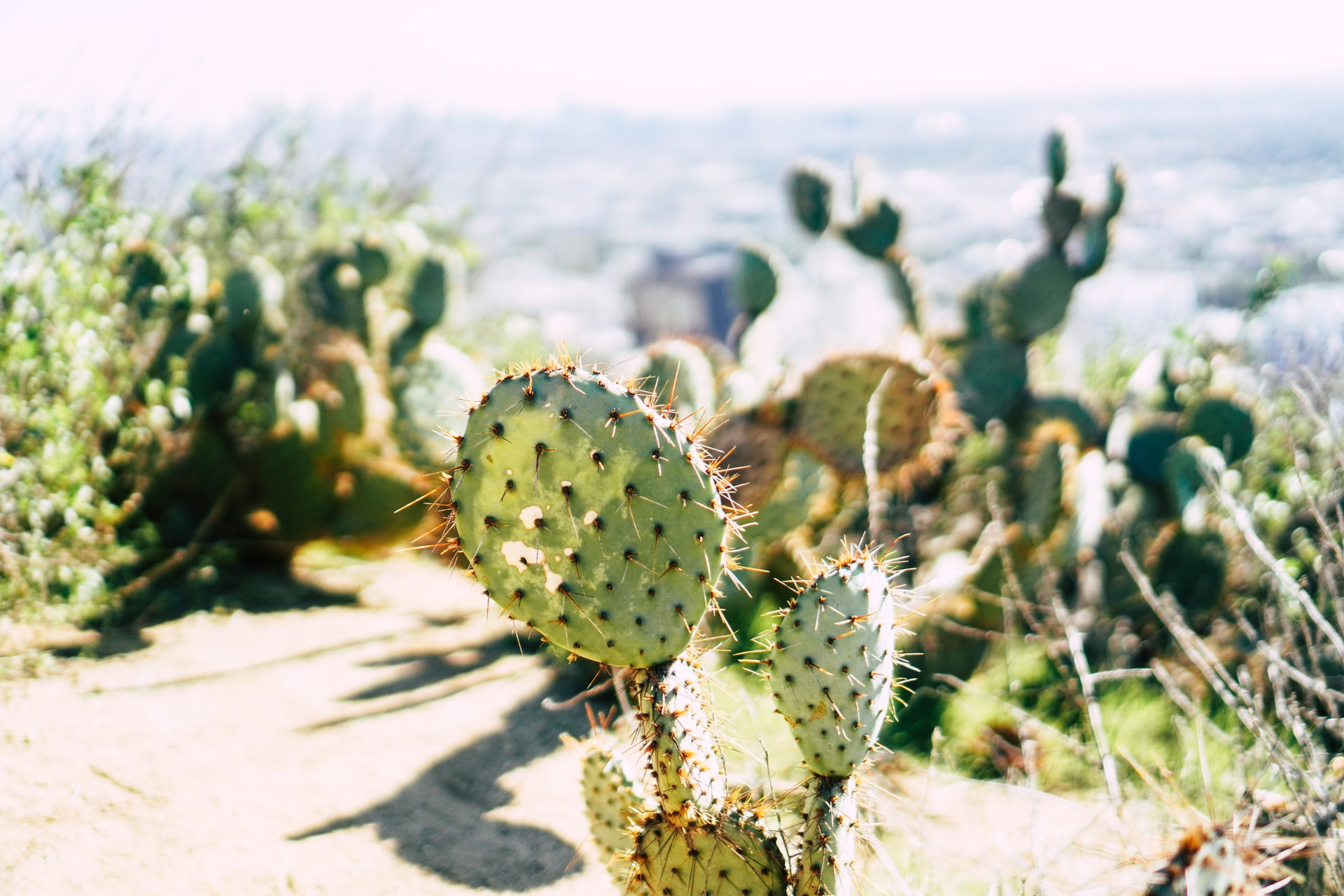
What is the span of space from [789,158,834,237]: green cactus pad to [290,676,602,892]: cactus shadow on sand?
7.63 feet

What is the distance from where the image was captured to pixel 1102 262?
11.8ft

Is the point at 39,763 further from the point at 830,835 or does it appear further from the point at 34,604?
the point at 830,835

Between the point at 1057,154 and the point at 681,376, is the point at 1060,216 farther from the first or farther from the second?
the point at 681,376

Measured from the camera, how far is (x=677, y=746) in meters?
1.51

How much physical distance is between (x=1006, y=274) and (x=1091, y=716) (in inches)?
81.4

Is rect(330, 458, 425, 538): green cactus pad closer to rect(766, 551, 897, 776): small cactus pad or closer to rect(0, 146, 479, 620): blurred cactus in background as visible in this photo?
rect(0, 146, 479, 620): blurred cactus in background

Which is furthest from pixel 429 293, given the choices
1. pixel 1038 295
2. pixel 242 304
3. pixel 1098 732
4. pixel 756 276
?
pixel 1098 732

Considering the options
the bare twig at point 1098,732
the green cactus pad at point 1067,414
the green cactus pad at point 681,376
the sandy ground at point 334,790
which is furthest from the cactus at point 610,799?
the green cactus pad at point 1067,414

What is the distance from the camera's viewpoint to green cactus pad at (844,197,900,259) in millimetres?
3857

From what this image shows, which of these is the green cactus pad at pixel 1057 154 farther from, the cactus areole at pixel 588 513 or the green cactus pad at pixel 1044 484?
the cactus areole at pixel 588 513

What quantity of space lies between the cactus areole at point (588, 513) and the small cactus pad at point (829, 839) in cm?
34

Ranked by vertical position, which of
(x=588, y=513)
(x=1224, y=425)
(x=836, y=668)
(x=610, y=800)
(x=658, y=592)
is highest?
(x=588, y=513)

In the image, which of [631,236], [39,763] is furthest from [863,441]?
[631,236]

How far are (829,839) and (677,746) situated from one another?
0.92ft
